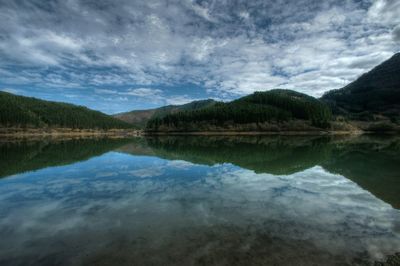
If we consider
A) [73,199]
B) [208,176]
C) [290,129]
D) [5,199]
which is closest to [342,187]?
[208,176]

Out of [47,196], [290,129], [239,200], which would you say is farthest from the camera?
[290,129]

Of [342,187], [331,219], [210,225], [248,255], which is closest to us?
[248,255]

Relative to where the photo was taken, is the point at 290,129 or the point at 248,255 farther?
the point at 290,129

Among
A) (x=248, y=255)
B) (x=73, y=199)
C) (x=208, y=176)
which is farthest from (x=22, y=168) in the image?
(x=248, y=255)

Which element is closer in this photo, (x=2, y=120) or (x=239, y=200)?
(x=239, y=200)

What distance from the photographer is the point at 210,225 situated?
12961 mm

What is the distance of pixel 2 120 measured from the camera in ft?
612

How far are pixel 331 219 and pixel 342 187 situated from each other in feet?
29.8

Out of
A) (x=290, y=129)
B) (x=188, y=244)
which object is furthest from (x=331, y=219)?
(x=290, y=129)

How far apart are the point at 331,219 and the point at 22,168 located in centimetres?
3461

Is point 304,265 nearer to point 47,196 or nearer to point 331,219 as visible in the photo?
point 331,219

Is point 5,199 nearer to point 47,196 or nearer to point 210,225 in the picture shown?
point 47,196

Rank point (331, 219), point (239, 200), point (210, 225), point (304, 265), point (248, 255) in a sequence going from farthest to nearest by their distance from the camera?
1. point (239, 200)
2. point (331, 219)
3. point (210, 225)
4. point (248, 255)
5. point (304, 265)

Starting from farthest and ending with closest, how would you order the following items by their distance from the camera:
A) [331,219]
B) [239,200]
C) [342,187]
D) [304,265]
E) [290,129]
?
1. [290,129]
2. [342,187]
3. [239,200]
4. [331,219]
5. [304,265]
